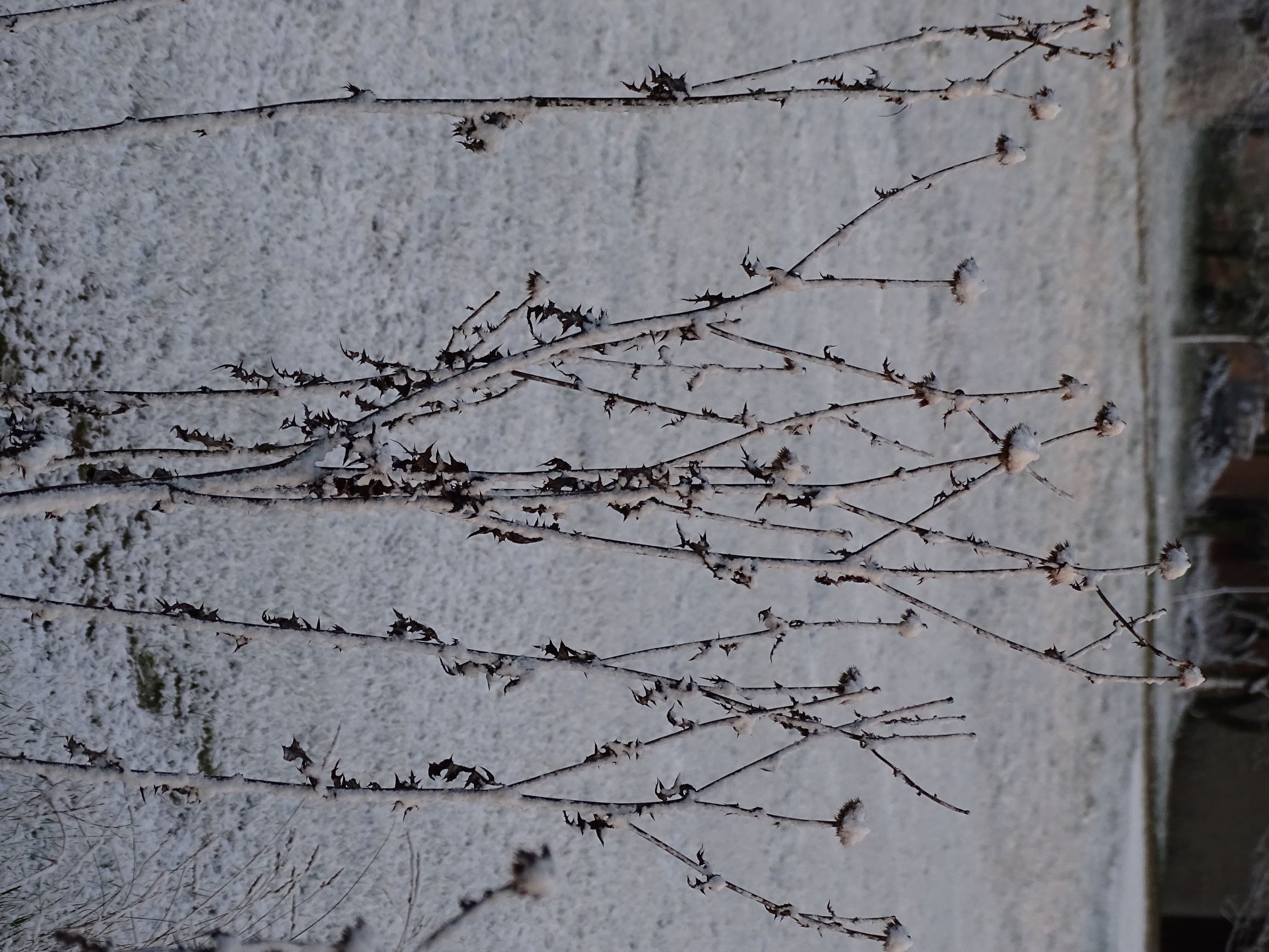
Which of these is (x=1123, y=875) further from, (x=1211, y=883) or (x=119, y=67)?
(x=119, y=67)

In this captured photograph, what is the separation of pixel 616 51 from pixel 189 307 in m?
1.62

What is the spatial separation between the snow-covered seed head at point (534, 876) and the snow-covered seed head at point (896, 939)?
72cm

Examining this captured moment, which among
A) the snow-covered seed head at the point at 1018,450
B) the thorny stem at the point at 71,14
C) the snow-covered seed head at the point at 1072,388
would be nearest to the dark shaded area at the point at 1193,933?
the snow-covered seed head at the point at 1072,388

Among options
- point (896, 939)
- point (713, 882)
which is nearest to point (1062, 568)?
point (896, 939)

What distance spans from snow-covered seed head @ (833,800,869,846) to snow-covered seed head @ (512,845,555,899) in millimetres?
558

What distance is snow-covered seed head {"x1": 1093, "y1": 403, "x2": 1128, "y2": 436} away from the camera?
176cm

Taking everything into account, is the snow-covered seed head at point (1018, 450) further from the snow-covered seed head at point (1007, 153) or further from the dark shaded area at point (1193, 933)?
the dark shaded area at point (1193, 933)

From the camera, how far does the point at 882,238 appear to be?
13.6 feet

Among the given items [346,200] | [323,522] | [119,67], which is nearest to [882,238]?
[346,200]

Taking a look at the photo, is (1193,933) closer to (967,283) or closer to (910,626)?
(910,626)

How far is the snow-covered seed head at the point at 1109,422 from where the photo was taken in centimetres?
176

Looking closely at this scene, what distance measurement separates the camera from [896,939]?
167 cm

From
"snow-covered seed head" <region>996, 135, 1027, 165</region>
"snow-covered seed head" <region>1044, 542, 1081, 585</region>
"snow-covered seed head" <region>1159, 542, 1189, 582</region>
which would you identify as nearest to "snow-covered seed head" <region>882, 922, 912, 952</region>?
"snow-covered seed head" <region>1044, 542, 1081, 585</region>

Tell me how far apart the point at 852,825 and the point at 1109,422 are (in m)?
0.75
